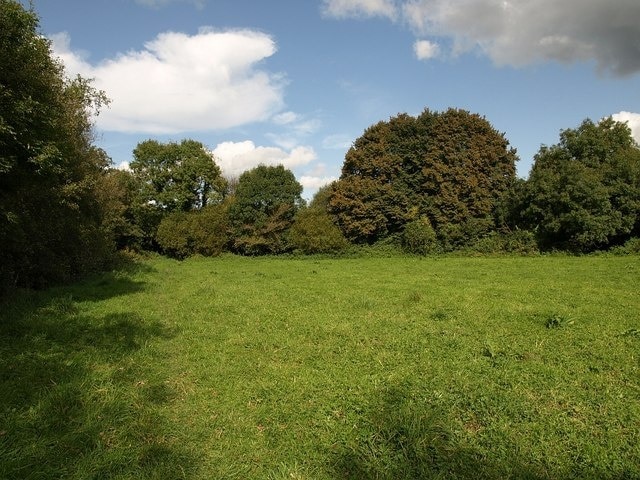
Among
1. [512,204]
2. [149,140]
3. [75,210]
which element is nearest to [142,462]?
[75,210]

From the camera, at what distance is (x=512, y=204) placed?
39.3 m

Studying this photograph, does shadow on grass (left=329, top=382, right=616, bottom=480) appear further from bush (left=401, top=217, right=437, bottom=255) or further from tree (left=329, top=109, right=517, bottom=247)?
tree (left=329, top=109, right=517, bottom=247)

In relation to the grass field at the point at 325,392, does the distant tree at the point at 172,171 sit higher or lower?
higher

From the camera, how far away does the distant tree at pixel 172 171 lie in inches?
1914

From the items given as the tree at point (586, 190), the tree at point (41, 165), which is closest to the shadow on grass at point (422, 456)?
the tree at point (41, 165)

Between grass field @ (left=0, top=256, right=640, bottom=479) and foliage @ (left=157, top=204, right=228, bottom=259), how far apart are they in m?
32.3

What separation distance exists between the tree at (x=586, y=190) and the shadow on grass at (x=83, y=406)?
3353 centimetres

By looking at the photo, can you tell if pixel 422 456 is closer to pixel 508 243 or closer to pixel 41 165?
pixel 41 165

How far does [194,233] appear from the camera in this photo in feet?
146

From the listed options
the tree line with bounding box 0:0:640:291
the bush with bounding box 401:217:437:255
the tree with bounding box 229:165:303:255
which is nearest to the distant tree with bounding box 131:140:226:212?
the tree line with bounding box 0:0:640:291

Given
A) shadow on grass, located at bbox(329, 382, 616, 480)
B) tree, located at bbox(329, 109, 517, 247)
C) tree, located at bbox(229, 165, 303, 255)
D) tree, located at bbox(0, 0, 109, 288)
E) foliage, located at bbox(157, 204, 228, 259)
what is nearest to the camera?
shadow on grass, located at bbox(329, 382, 616, 480)

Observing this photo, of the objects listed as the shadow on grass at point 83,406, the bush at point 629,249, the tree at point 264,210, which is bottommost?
the shadow on grass at point 83,406

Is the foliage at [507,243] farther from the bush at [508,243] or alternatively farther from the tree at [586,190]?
the tree at [586,190]

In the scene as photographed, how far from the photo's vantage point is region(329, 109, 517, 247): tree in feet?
132
